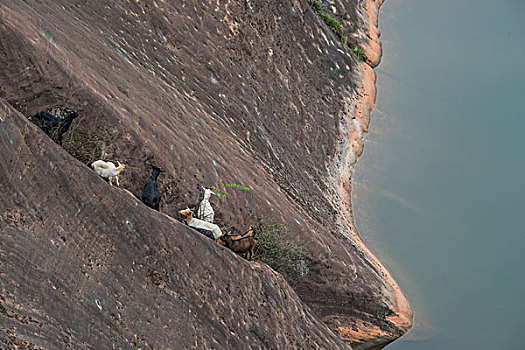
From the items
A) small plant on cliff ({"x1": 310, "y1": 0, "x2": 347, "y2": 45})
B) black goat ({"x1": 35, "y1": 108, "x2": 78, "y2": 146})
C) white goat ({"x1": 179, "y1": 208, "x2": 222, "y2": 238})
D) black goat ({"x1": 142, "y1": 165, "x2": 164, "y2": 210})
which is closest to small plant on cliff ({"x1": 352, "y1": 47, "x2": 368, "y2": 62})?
small plant on cliff ({"x1": 310, "y1": 0, "x2": 347, "y2": 45})

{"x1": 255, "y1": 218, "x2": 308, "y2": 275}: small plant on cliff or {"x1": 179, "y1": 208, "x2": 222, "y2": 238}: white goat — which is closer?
{"x1": 179, "y1": 208, "x2": 222, "y2": 238}: white goat

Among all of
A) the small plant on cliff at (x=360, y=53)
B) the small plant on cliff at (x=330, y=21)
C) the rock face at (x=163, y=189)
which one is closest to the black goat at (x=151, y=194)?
the rock face at (x=163, y=189)

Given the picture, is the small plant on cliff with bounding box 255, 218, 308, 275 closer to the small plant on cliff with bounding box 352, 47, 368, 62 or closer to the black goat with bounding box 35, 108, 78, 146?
the black goat with bounding box 35, 108, 78, 146

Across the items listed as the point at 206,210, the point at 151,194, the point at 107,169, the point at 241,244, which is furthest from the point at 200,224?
the point at 107,169

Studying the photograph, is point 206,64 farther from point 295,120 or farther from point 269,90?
point 295,120

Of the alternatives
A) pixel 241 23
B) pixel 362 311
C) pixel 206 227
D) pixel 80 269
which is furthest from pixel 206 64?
pixel 80 269

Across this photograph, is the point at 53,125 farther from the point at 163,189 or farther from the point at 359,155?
the point at 359,155

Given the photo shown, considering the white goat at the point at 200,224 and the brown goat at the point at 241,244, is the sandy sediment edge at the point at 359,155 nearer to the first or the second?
the brown goat at the point at 241,244
